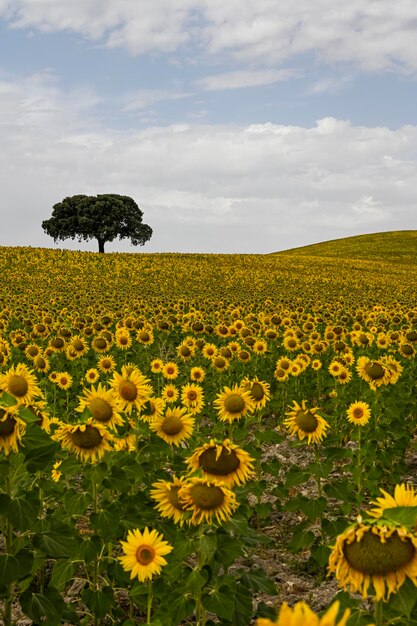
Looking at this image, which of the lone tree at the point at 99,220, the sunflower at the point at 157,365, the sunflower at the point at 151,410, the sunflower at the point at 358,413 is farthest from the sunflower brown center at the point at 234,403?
the lone tree at the point at 99,220

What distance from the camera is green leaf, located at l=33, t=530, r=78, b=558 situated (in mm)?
3551

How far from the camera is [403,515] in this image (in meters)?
2.30

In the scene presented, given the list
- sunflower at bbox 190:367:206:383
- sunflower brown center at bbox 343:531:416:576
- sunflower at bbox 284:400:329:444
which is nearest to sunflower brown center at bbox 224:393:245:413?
sunflower at bbox 284:400:329:444

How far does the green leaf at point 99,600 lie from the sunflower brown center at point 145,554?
0.88 meters

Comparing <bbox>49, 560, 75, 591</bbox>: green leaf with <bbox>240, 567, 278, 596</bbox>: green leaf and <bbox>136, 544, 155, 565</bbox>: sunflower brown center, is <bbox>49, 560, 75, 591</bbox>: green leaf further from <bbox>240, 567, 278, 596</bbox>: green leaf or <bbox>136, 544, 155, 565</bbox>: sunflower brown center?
<bbox>240, 567, 278, 596</bbox>: green leaf

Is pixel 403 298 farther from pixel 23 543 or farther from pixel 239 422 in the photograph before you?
pixel 23 543

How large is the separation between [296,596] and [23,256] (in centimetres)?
3908

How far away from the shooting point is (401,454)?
27.2ft

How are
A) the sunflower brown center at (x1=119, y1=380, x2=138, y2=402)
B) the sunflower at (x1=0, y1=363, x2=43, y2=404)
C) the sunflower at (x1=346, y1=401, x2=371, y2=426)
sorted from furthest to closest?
the sunflower at (x1=346, y1=401, x2=371, y2=426), the sunflower brown center at (x1=119, y1=380, x2=138, y2=402), the sunflower at (x1=0, y1=363, x2=43, y2=404)

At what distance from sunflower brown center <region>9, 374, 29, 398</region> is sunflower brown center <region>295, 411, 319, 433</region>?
233cm

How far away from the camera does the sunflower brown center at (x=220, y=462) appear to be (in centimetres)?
363

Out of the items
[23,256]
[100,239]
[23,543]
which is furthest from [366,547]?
[100,239]

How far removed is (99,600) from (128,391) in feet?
4.94

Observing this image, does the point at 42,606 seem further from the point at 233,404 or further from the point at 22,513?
the point at 233,404
